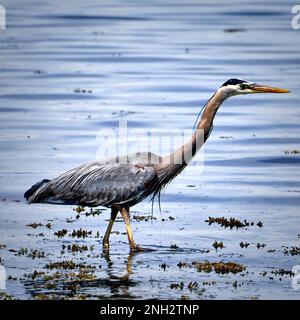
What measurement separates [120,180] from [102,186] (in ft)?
0.80

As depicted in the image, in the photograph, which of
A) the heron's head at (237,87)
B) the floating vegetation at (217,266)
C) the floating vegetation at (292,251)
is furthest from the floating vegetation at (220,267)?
the heron's head at (237,87)

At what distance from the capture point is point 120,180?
12.9 meters

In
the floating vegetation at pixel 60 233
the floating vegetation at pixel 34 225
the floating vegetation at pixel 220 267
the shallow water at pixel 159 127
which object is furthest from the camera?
the floating vegetation at pixel 34 225

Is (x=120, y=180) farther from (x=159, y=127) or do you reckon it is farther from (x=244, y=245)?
(x=159, y=127)

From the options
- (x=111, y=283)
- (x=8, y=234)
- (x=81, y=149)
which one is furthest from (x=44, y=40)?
(x=111, y=283)

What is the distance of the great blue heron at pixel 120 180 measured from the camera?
42.2 ft

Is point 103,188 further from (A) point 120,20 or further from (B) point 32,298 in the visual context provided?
(A) point 120,20

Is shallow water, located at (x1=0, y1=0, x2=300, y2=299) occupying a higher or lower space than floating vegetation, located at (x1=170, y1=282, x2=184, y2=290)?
higher

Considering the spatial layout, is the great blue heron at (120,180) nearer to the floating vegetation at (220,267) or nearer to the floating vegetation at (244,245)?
the floating vegetation at (244,245)

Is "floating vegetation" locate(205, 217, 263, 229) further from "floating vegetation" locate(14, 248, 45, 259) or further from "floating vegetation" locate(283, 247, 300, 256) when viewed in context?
"floating vegetation" locate(14, 248, 45, 259)

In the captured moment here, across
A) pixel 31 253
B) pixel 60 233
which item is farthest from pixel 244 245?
pixel 31 253

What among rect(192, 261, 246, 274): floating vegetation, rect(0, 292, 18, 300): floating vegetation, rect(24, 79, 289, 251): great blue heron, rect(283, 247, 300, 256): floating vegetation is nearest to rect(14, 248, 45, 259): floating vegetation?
rect(24, 79, 289, 251): great blue heron

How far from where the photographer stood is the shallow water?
11641 millimetres
